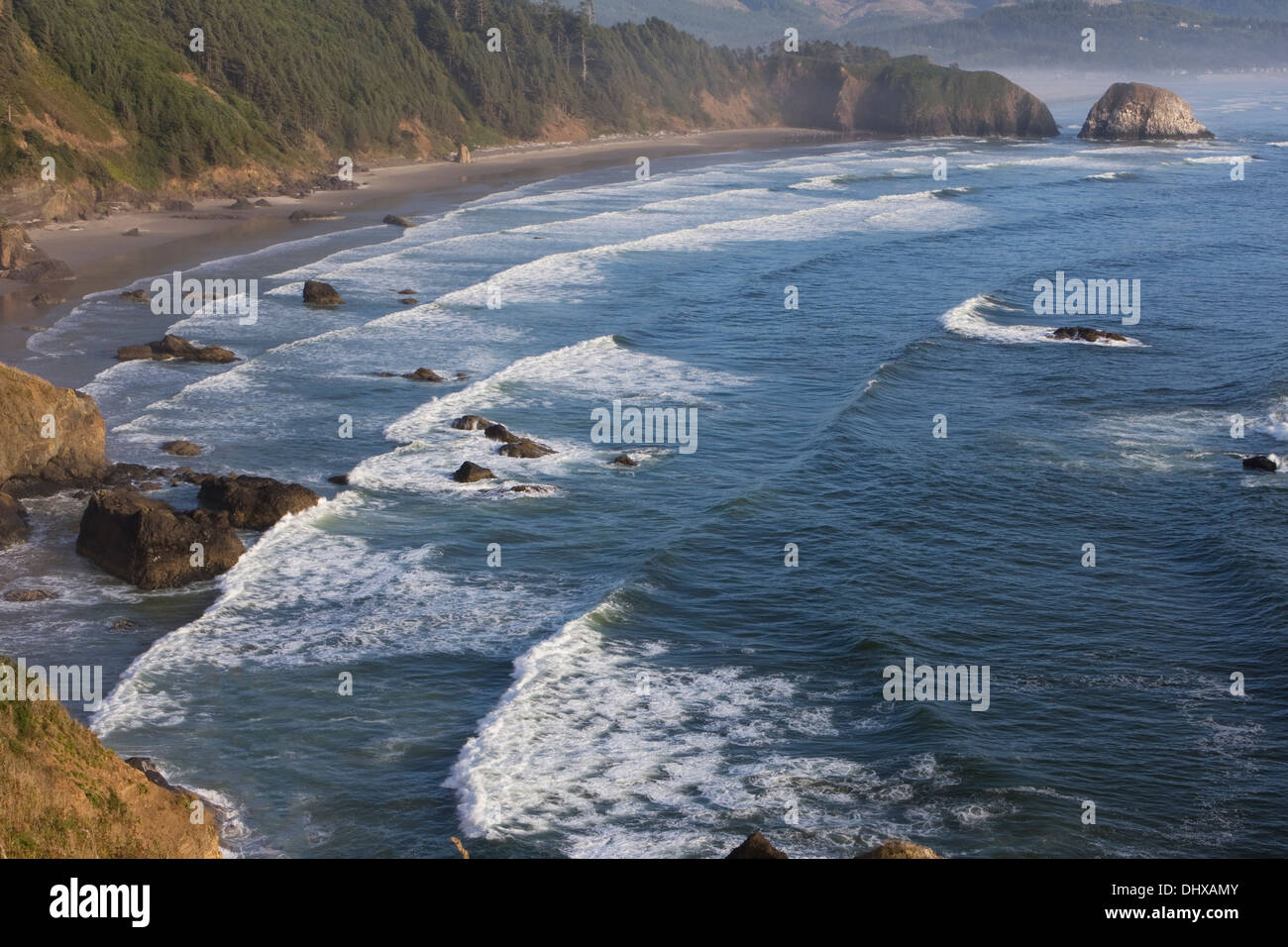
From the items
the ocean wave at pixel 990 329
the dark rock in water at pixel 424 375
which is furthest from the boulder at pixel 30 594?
the ocean wave at pixel 990 329

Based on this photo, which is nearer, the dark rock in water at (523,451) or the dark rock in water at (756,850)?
the dark rock in water at (756,850)

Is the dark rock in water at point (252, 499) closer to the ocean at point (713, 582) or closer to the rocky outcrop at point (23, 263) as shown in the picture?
the ocean at point (713, 582)

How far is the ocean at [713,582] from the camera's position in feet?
58.5

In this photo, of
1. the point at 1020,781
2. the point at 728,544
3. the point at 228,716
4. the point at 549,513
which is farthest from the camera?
the point at 549,513

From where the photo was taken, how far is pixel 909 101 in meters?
160

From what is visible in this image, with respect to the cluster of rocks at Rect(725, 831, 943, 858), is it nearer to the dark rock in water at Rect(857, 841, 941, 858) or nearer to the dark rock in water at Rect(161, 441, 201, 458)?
the dark rock in water at Rect(857, 841, 941, 858)

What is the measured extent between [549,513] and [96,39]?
207ft

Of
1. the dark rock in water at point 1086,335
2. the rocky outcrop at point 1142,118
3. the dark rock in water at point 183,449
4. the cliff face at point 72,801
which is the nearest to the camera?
the cliff face at point 72,801

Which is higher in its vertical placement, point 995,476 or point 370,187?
point 370,187

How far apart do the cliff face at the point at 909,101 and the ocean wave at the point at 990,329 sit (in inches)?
4246

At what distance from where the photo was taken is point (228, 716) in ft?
66.1
